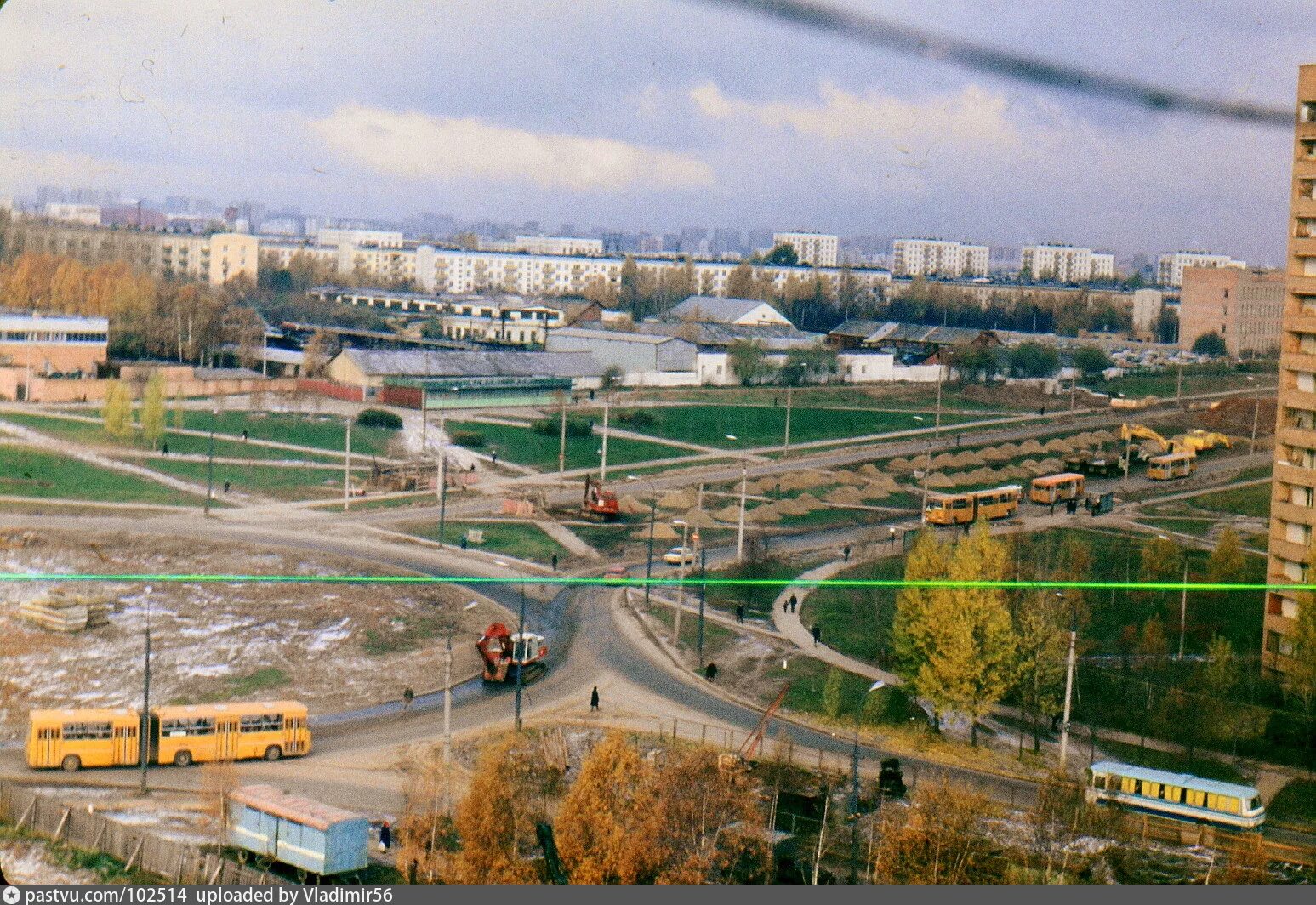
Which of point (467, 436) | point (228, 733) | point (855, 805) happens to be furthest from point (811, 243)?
point (228, 733)

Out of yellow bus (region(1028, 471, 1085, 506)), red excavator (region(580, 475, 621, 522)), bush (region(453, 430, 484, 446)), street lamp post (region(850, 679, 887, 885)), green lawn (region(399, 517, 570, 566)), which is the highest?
bush (region(453, 430, 484, 446))

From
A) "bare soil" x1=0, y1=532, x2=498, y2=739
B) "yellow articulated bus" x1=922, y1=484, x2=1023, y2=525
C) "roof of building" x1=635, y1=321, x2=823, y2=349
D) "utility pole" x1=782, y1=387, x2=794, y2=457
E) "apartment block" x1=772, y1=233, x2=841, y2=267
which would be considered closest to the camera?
"apartment block" x1=772, y1=233, x2=841, y2=267

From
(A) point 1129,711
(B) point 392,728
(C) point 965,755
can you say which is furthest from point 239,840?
(A) point 1129,711

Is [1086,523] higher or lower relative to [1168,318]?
lower

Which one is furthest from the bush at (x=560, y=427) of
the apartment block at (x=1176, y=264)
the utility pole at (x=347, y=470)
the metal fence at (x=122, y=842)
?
the apartment block at (x=1176, y=264)

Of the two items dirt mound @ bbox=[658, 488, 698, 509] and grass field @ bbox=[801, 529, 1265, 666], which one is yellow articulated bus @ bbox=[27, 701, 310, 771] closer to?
dirt mound @ bbox=[658, 488, 698, 509]

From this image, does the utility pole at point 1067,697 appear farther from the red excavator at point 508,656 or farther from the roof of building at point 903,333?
the red excavator at point 508,656

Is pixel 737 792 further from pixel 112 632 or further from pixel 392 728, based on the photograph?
pixel 112 632

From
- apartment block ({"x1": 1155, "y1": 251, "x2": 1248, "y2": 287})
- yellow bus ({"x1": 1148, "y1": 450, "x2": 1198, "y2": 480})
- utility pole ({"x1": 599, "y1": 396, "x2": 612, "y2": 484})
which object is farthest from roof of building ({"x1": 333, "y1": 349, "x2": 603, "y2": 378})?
A: yellow bus ({"x1": 1148, "y1": 450, "x2": 1198, "y2": 480})
